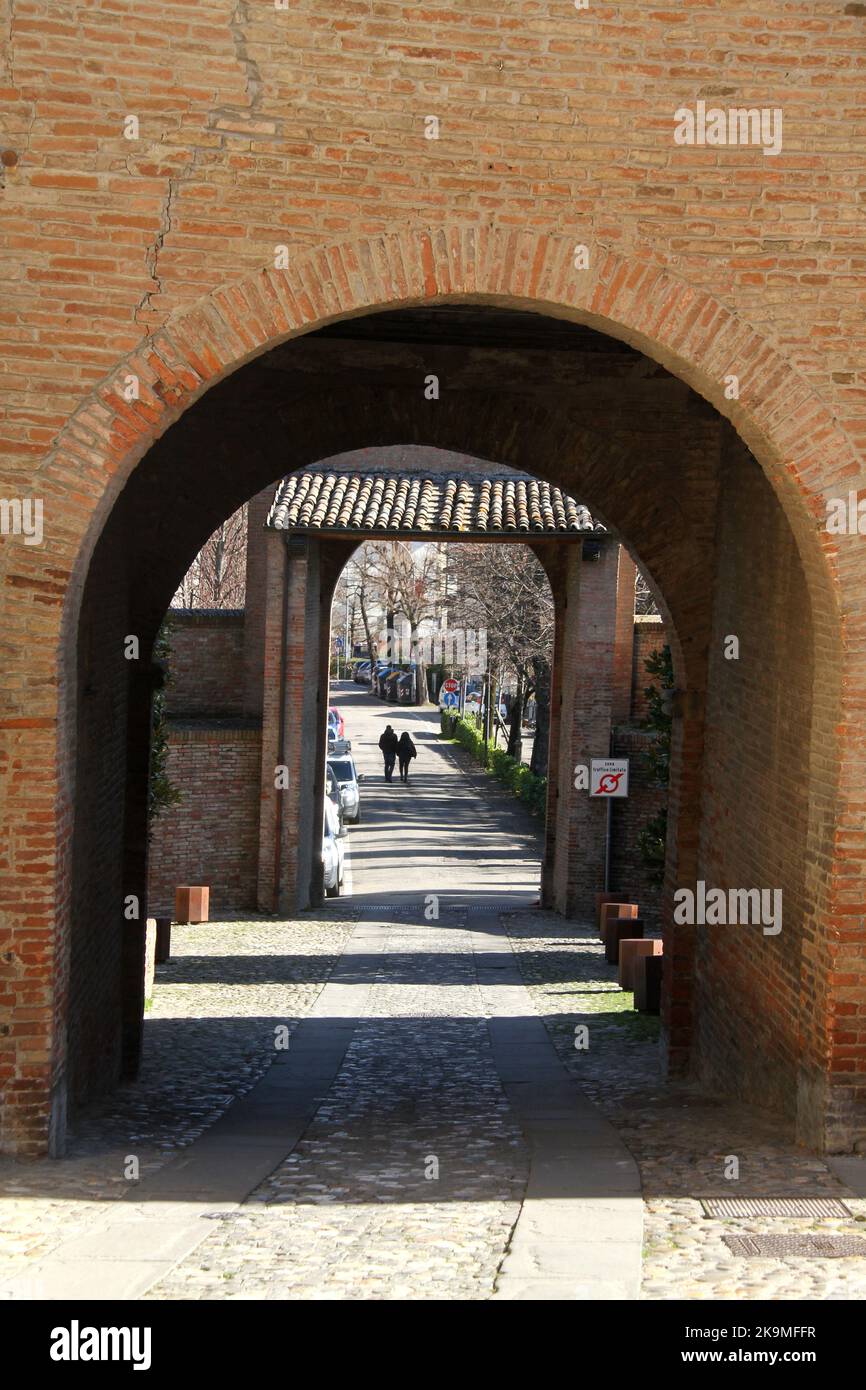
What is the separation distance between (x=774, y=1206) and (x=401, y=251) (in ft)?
14.4

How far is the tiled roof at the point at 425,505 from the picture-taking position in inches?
745

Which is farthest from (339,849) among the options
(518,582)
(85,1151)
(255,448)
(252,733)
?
(85,1151)

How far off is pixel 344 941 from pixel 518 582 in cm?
1604

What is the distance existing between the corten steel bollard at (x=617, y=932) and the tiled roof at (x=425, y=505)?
555 cm

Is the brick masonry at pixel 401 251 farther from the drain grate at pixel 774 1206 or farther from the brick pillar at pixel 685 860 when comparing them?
the brick pillar at pixel 685 860

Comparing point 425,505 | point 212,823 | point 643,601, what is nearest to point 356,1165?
Answer: point 212,823

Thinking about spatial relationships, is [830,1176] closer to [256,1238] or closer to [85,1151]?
[256,1238]

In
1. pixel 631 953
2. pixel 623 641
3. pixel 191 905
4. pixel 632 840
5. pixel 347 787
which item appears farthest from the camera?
pixel 347 787

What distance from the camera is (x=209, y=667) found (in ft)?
67.6

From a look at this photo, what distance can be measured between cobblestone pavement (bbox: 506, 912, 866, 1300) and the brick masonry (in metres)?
0.39

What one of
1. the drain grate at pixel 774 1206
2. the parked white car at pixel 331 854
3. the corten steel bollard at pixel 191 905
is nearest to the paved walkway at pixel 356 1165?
the drain grate at pixel 774 1206

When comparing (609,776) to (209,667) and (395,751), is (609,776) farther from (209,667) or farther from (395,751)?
(395,751)

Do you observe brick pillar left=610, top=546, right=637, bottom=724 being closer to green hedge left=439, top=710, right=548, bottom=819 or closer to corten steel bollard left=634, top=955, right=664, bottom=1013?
→ green hedge left=439, top=710, right=548, bottom=819

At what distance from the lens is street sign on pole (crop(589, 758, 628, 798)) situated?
18219 millimetres
